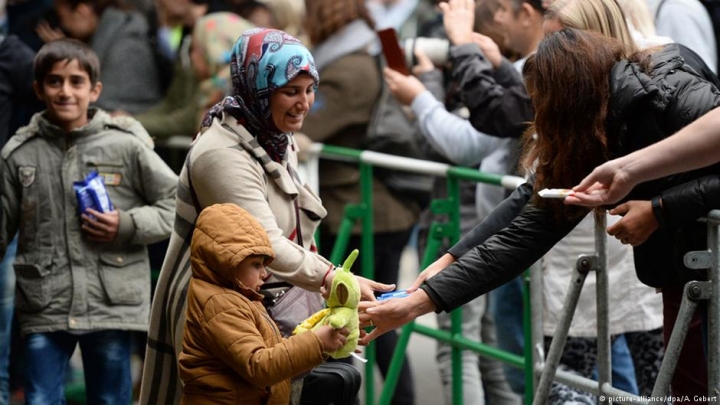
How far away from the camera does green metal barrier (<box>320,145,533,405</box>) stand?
532 cm

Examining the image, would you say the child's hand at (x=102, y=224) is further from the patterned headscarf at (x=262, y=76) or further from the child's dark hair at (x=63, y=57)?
the patterned headscarf at (x=262, y=76)

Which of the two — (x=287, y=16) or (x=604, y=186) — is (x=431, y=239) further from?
(x=287, y=16)

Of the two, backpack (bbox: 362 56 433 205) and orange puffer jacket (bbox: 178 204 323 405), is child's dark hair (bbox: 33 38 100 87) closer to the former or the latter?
backpack (bbox: 362 56 433 205)

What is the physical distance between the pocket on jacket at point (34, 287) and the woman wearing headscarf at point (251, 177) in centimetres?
103

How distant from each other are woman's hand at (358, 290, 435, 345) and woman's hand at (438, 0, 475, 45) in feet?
6.26

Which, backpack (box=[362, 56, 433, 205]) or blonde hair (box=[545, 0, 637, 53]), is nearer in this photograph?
blonde hair (box=[545, 0, 637, 53])

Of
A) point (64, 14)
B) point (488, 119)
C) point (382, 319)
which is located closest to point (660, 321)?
point (488, 119)

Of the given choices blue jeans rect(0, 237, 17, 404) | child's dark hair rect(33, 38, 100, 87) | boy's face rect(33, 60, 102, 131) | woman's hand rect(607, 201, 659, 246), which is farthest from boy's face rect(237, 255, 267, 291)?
blue jeans rect(0, 237, 17, 404)

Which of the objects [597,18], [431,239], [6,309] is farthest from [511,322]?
[6,309]

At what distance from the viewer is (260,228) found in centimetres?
398

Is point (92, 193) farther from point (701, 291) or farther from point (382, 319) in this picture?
point (701, 291)

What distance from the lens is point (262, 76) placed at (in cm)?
432

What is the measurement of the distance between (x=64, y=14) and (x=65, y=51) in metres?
2.21

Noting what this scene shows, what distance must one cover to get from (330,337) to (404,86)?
2508 millimetres
